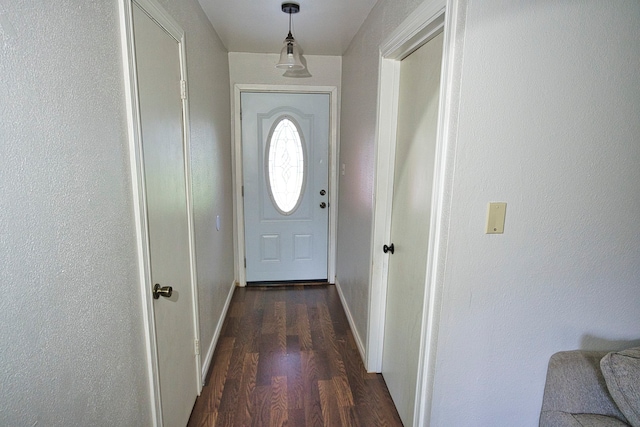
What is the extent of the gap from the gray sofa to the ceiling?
2.01 metres

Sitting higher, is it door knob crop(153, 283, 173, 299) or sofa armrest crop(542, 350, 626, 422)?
door knob crop(153, 283, 173, 299)

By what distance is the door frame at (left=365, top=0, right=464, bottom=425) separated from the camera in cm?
116

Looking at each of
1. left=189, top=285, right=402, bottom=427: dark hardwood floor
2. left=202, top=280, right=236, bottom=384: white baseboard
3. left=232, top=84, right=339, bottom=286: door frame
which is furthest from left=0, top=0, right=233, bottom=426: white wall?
left=232, top=84, right=339, bottom=286: door frame

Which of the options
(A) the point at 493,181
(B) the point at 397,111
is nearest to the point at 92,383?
(A) the point at 493,181

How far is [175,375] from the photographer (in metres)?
1.62

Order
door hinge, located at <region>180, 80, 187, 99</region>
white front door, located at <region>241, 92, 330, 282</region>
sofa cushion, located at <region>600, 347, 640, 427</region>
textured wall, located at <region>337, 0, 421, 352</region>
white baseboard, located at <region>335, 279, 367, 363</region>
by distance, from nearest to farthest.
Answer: sofa cushion, located at <region>600, 347, 640, 427</region>
door hinge, located at <region>180, 80, 187, 99</region>
textured wall, located at <region>337, 0, 421, 352</region>
white baseboard, located at <region>335, 279, 367, 363</region>
white front door, located at <region>241, 92, 330, 282</region>

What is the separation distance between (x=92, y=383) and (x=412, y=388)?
4.49 ft

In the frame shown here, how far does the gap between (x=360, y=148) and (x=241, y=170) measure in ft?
4.46

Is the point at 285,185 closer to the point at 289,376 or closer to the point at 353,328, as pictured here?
the point at 353,328

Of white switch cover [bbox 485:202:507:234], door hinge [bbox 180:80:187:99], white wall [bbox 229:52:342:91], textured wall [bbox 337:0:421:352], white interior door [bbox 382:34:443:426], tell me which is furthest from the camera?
white wall [bbox 229:52:342:91]

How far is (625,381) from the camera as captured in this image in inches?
43.8

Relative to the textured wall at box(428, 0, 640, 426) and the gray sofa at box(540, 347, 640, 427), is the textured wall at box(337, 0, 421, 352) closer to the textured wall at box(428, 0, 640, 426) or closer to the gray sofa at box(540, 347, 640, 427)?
the textured wall at box(428, 0, 640, 426)

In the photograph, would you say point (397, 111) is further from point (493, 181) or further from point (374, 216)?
point (493, 181)

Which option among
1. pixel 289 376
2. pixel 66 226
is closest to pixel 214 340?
pixel 289 376
